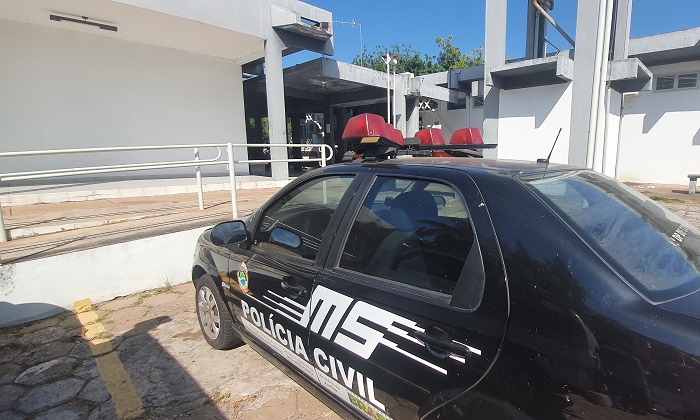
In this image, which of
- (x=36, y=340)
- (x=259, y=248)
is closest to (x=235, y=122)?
(x=36, y=340)

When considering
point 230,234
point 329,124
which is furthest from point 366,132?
point 329,124

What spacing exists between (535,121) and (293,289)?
12.5m

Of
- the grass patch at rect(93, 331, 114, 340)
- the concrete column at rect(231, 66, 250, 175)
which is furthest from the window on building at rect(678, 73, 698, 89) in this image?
the grass patch at rect(93, 331, 114, 340)

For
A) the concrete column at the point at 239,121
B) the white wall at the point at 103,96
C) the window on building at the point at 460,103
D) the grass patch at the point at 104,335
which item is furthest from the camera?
the window on building at the point at 460,103

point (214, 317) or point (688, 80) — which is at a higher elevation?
point (688, 80)

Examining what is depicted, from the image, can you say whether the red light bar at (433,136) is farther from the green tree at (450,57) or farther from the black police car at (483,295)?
the green tree at (450,57)

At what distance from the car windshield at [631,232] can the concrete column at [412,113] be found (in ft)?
42.9

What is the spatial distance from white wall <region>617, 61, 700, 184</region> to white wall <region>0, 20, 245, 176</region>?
13.8 meters

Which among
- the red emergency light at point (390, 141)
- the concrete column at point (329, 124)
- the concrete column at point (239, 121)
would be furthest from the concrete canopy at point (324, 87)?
the red emergency light at point (390, 141)

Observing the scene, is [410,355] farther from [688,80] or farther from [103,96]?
[688,80]

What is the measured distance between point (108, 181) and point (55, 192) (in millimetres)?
2272

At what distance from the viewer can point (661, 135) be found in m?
13.6

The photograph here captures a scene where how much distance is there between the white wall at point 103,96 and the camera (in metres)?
8.33

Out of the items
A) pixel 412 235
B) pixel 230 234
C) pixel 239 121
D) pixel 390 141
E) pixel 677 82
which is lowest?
pixel 230 234
